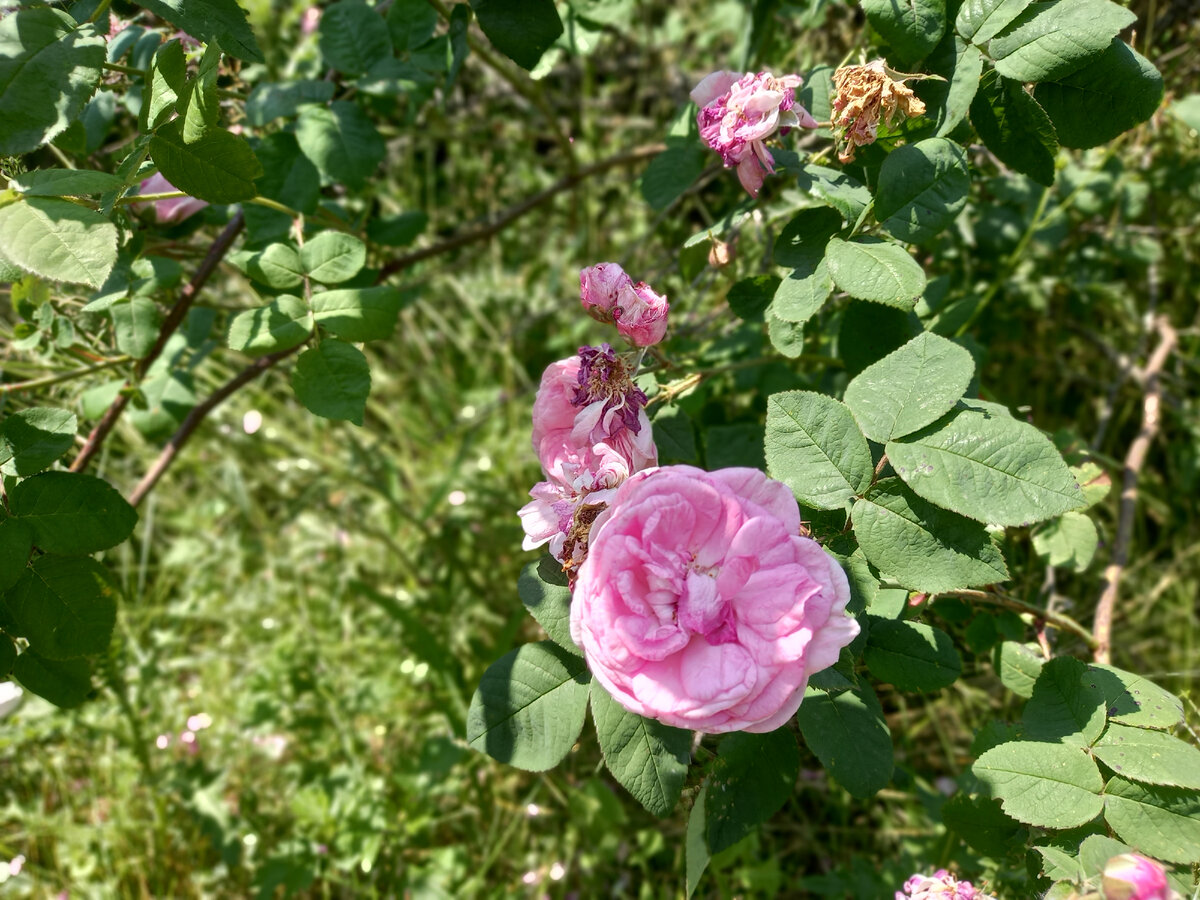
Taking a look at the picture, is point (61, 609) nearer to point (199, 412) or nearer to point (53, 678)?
point (53, 678)

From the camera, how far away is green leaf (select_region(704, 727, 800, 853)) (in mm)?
1032

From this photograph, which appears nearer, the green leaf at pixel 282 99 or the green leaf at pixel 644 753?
the green leaf at pixel 644 753

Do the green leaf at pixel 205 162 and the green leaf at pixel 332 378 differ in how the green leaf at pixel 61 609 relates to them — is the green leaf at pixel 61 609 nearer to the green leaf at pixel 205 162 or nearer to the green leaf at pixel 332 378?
the green leaf at pixel 332 378

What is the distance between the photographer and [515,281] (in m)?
3.17

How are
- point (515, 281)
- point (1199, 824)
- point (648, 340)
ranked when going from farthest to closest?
point (515, 281) < point (648, 340) < point (1199, 824)

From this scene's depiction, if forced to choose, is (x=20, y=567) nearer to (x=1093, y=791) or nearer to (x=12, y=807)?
(x=1093, y=791)

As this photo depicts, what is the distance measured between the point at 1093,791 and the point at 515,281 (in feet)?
8.58

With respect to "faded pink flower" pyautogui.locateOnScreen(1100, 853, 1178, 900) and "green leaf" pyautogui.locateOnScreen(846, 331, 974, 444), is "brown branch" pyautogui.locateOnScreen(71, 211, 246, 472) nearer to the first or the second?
"green leaf" pyautogui.locateOnScreen(846, 331, 974, 444)

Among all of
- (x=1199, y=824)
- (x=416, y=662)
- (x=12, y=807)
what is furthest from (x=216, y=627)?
(x=1199, y=824)

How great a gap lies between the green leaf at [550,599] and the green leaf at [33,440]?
2.23ft

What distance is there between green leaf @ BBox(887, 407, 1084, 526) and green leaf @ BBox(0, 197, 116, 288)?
978mm

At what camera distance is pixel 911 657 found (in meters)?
1.04

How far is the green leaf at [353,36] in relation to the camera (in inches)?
60.7

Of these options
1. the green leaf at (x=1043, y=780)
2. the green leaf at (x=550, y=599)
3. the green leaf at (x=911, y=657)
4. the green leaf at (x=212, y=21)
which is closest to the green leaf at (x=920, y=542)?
the green leaf at (x=911, y=657)
